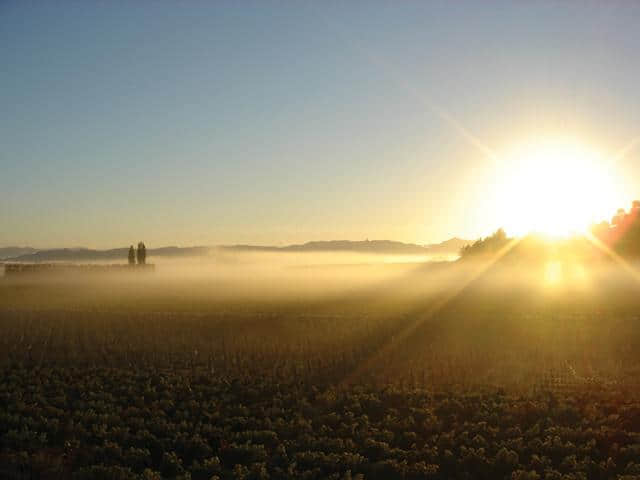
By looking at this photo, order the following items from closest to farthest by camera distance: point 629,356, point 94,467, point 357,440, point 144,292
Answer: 1. point 94,467
2. point 357,440
3. point 629,356
4. point 144,292

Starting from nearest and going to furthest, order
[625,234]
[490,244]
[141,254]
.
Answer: [625,234] < [141,254] < [490,244]

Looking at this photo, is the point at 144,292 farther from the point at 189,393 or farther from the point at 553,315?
the point at 189,393

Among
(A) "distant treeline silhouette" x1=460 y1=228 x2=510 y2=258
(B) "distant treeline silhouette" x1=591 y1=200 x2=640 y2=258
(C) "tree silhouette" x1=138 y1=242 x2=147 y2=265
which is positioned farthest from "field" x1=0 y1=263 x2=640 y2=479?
(A) "distant treeline silhouette" x1=460 y1=228 x2=510 y2=258

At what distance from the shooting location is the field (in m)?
14.0

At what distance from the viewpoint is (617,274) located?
5825cm

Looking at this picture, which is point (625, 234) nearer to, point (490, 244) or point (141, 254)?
point (490, 244)

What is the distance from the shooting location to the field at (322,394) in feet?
46.1

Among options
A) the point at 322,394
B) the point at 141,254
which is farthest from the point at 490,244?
the point at 322,394

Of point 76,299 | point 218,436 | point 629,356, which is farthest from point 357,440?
point 76,299

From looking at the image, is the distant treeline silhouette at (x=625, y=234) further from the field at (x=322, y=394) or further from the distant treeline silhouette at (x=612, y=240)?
the field at (x=322, y=394)

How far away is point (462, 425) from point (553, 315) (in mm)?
20795

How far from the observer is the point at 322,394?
1880 cm

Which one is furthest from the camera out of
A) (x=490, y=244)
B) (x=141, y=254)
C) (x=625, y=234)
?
(x=490, y=244)

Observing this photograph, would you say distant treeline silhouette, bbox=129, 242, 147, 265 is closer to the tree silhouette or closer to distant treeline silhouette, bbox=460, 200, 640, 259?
the tree silhouette
